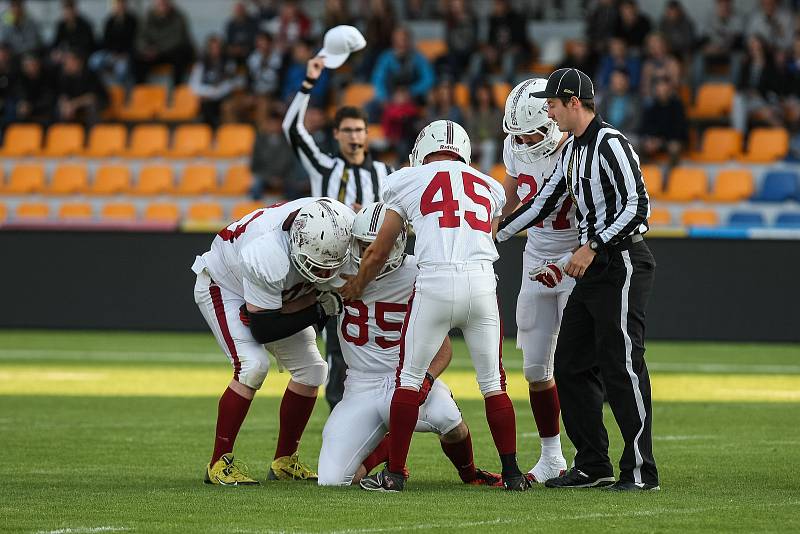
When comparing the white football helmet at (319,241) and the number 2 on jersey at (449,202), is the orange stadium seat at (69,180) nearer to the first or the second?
the white football helmet at (319,241)

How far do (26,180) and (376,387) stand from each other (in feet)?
46.3

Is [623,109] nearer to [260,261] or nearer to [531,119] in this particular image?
[531,119]

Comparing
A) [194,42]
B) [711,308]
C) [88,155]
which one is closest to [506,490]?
[711,308]

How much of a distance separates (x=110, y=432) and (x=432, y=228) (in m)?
3.39

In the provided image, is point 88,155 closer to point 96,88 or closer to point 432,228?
point 96,88

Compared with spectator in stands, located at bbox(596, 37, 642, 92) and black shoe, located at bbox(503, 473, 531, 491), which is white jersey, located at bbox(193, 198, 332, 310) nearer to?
black shoe, located at bbox(503, 473, 531, 491)

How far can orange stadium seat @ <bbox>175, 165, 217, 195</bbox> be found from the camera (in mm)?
19000

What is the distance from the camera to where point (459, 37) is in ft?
61.8

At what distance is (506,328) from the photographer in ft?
49.8

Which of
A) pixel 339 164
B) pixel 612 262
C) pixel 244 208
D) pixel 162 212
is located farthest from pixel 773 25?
pixel 612 262

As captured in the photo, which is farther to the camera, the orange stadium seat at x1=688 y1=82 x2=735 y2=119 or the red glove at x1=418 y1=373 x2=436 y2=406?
the orange stadium seat at x1=688 y1=82 x2=735 y2=119

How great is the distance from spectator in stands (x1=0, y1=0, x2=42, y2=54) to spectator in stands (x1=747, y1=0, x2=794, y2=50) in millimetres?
10508

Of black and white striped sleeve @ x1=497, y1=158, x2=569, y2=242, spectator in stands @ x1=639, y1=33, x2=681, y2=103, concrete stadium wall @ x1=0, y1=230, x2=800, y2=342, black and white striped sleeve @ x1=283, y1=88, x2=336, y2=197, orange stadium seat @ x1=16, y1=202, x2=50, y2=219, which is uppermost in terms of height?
spectator in stands @ x1=639, y1=33, x2=681, y2=103

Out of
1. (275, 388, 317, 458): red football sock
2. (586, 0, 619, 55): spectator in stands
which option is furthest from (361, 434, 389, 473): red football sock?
(586, 0, 619, 55): spectator in stands
